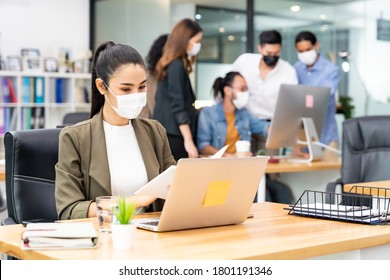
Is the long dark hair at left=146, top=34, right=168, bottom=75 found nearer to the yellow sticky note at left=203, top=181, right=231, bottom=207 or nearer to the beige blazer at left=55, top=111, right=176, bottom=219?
the beige blazer at left=55, top=111, right=176, bottom=219

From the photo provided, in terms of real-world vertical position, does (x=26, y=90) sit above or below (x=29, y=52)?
below

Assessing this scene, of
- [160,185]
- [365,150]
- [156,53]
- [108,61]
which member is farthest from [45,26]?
[160,185]

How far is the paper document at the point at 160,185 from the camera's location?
2.08 m

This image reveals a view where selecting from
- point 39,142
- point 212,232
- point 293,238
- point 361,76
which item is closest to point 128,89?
point 39,142

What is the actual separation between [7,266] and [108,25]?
7.22 meters

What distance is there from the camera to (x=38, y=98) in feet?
25.8

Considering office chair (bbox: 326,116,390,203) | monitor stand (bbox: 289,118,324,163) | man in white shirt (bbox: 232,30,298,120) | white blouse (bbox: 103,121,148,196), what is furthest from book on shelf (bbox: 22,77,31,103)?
white blouse (bbox: 103,121,148,196)

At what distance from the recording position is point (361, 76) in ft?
21.9

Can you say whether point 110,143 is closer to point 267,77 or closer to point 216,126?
point 216,126

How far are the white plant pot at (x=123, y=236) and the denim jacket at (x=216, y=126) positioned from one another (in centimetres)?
310

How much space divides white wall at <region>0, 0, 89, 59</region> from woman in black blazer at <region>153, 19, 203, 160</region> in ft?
11.5

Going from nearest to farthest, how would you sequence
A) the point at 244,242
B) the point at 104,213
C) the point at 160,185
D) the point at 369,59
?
the point at 244,242 < the point at 104,213 < the point at 160,185 < the point at 369,59

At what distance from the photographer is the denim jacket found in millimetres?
4895

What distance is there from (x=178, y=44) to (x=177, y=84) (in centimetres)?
27
